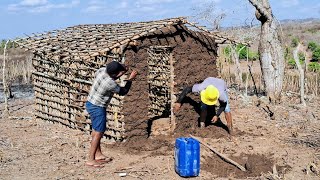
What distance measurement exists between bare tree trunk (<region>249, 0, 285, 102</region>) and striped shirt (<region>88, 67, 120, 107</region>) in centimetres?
743

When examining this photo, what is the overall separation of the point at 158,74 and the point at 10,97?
831 cm

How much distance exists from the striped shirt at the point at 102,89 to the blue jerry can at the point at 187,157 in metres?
1.51

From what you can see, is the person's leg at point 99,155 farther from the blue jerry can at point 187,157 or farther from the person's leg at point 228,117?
the person's leg at point 228,117

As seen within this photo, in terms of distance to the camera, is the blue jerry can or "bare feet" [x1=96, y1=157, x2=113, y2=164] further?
"bare feet" [x1=96, y1=157, x2=113, y2=164]

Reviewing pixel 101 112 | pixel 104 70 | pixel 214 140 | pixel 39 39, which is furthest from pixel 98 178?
pixel 39 39

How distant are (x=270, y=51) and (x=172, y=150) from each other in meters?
6.49

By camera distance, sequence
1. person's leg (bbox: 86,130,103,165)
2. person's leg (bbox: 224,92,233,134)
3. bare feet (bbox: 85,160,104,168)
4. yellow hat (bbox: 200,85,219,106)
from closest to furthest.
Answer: person's leg (bbox: 86,130,103,165)
bare feet (bbox: 85,160,104,168)
yellow hat (bbox: 200,85,219,106)
person's leg (bbox: 224,92,233,134)

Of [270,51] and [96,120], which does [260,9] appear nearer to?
[270,51]

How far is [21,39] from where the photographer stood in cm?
1209

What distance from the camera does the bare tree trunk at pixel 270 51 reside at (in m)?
13.4

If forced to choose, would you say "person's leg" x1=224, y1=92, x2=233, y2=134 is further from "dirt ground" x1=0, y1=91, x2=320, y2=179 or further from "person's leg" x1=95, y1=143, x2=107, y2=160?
"person's leg" x1=95, y1=143, x2=107, y2=160

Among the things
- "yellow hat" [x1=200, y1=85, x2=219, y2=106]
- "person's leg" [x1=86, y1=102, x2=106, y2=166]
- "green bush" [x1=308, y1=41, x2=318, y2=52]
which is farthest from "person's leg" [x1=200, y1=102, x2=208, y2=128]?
"green bush" [x1=308, y1=41, x2=318, y2=52]

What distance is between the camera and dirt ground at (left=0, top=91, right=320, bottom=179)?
7.38 m

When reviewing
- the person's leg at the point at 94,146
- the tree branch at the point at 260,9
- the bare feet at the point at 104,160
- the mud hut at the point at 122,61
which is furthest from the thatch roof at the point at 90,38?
the tree branch at the point at 260,9
